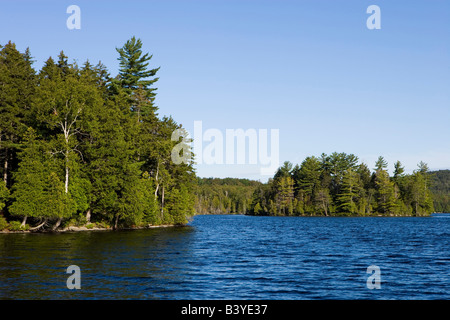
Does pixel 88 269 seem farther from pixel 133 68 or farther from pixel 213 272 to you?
pixel 133 68

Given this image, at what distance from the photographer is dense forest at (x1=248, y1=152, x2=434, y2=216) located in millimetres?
155250

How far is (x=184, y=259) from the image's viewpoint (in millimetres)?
29547

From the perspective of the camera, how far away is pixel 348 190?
15800cm

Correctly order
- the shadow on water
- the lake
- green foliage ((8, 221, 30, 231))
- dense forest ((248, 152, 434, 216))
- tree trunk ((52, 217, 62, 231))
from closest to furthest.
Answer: the shadow on water, the lake, green foliage ((8, 221, 30, 231)), tree trunk ((52, 217, 62, 231)), dense forest ((248, 152, 434, 216))

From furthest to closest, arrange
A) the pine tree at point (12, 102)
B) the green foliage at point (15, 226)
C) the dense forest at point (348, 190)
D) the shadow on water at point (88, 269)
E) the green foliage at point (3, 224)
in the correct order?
the dense forest at point (348, 190)
the pine tree at point (12, 102)
the green foliage at point (15, 226)
the green foliage at point (3, 224)
the shadow on water at point (88, 269)

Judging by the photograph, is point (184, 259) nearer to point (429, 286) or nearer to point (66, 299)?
point (66, 299)

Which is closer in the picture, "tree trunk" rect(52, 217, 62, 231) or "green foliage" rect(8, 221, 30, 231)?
"green foliage" rect(8, 221, 30, 231)

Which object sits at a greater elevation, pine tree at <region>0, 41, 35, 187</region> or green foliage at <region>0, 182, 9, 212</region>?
pine tree at <region>0, 41, 35, 187</region>

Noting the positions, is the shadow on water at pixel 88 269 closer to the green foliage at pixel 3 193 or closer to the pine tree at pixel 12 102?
the green foliage at pixel 3 193

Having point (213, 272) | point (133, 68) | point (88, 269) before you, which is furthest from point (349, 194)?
point (88, 269)

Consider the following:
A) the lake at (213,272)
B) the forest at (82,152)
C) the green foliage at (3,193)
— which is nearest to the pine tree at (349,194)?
the forest at (82,152)

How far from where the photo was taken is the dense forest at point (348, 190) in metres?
155

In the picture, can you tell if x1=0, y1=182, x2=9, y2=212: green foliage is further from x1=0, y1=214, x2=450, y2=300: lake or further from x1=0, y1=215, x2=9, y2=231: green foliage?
x1=0, y1=214, x2=450, y2=300: lake

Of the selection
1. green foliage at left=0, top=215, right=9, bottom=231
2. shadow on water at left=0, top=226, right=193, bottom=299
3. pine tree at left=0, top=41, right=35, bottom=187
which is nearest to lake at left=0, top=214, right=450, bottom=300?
shadow on water at left=0, top=226, right=193, bottom=299
